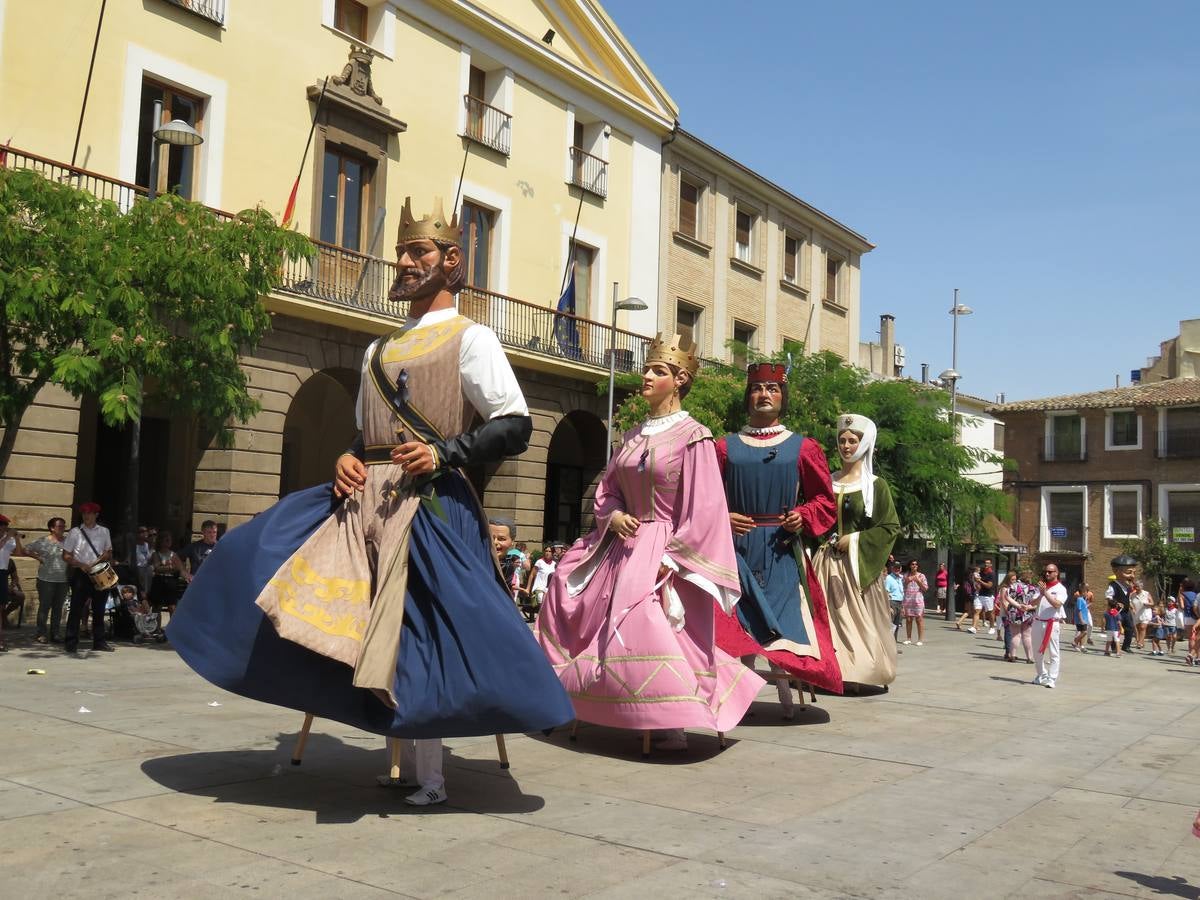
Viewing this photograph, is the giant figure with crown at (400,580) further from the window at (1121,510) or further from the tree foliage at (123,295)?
the window at (1121,510)

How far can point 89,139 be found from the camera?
1725 centimetres

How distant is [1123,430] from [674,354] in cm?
4253

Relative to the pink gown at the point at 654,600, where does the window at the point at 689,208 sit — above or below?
above

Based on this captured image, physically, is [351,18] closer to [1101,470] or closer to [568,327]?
[568,327]

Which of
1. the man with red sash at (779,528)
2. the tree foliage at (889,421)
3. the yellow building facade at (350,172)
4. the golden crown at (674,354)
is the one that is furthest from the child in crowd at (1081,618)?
the golden crown at (674,354)

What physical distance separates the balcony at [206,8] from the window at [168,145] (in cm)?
123

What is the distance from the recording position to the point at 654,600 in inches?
258

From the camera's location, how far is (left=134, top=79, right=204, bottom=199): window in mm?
18219

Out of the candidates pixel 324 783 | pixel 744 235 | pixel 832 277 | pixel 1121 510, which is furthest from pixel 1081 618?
pixel 1121 510

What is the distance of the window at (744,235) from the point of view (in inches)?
1277

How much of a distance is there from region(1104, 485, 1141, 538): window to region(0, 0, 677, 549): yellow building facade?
24.4 m

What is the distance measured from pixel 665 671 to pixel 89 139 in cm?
1443

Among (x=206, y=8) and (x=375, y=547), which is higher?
(x=206, y=8)

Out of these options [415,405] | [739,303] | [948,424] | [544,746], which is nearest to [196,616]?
[415,405]
